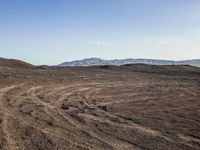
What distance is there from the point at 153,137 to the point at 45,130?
3325mm

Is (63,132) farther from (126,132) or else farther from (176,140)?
(176,140)

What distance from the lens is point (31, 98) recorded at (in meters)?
18.9

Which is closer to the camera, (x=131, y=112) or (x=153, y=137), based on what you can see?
(x=153, y=137)

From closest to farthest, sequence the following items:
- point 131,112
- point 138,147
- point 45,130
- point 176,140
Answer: point 138,147
point 176,140
point 45,130
point 131,112

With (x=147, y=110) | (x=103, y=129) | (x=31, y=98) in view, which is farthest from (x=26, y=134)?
(x=31, y=98)

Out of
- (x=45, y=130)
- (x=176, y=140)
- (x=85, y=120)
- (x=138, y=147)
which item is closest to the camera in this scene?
(x=138, y=147)

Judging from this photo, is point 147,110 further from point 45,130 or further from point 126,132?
point 45,130

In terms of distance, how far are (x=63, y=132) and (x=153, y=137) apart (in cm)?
272

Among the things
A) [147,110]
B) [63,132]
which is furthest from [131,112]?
[63,132]

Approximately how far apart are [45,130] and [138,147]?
10.4ft

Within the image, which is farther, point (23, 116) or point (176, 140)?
point (23, 116)

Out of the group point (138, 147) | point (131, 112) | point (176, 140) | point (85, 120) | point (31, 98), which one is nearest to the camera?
point (138, 147)

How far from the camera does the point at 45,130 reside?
11.4m

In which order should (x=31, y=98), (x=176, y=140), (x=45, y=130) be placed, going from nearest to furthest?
(x=176, y=140) < (x=45, y=130) < (x=31, y=98)
